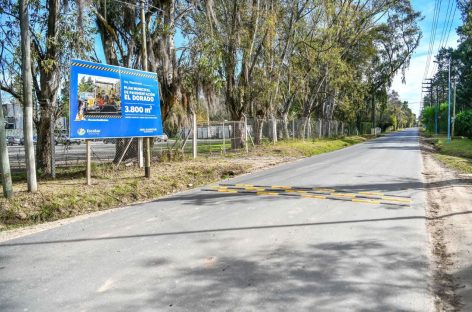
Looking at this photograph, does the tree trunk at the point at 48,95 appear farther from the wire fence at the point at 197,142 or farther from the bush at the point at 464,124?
the bush at the point at 464,124

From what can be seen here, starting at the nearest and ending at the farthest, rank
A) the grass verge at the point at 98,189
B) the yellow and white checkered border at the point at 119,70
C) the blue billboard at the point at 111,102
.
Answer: the grass verge at the point at 98,189 < the blue billboard at the point at 111,102 < the yellow and white checkered border at the point at 119,70

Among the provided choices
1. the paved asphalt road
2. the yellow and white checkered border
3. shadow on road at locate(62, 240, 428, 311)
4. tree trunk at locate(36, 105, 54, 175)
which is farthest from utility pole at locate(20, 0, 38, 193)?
shadow on road at locate(62, 240, 428, 311)

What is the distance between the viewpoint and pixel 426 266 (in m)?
5.07

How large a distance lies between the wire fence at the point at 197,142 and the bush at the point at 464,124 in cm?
1359

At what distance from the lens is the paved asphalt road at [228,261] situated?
13.2ft

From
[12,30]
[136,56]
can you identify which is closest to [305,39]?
[136,56]

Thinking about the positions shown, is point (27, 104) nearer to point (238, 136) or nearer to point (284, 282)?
point (284, 282)

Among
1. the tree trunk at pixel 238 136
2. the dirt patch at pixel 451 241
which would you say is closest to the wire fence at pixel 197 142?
the tree trunk at pixel 238 136

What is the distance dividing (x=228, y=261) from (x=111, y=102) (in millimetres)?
7161

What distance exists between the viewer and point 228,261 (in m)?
5.13

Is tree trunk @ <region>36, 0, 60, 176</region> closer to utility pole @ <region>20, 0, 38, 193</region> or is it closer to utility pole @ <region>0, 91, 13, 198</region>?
utility pole @ <region>20, 0, 38, 193</region>

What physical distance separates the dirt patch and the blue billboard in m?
7.94

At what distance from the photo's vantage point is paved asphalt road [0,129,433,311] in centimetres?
404

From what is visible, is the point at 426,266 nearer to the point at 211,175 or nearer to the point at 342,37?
the point at 211,175
